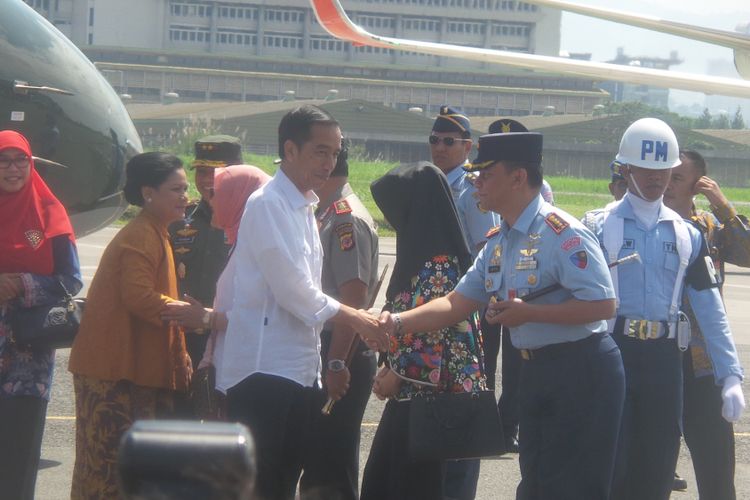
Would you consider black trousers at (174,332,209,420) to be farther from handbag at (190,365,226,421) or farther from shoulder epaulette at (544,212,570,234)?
shoulder epaulette at (544,212,570,234)

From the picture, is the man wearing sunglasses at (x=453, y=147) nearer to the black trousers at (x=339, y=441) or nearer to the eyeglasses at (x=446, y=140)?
the eyeglasses at (x=446, y=140)

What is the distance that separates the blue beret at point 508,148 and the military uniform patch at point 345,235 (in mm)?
605

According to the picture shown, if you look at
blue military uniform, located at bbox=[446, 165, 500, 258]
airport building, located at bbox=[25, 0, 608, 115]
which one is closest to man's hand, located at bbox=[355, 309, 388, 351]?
blue military uniform, located at bbox=[446, 165, 500, 258]

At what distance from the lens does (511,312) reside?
3.75 m

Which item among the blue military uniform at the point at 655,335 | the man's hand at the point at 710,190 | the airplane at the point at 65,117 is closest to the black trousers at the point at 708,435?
the blue military uniform at the point at 655,335

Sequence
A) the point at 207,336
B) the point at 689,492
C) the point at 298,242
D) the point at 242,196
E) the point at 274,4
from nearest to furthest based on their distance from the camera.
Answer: the point at 298,242, the point at 242,196, the point at 207,336, the point at 689,492, the point at 274,4

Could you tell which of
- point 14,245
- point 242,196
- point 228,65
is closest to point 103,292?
point 14,245

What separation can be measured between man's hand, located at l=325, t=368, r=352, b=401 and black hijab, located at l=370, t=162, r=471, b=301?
394mm

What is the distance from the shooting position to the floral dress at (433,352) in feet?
14.1

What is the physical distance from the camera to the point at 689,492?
19.9ft

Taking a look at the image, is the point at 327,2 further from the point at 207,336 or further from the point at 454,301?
the point at 454,301

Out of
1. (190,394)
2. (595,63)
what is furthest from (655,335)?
(595,63)

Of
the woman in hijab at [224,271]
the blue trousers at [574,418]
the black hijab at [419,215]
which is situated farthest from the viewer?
the woman in hijab at [224,271]

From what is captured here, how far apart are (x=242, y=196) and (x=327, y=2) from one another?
36.6ft
